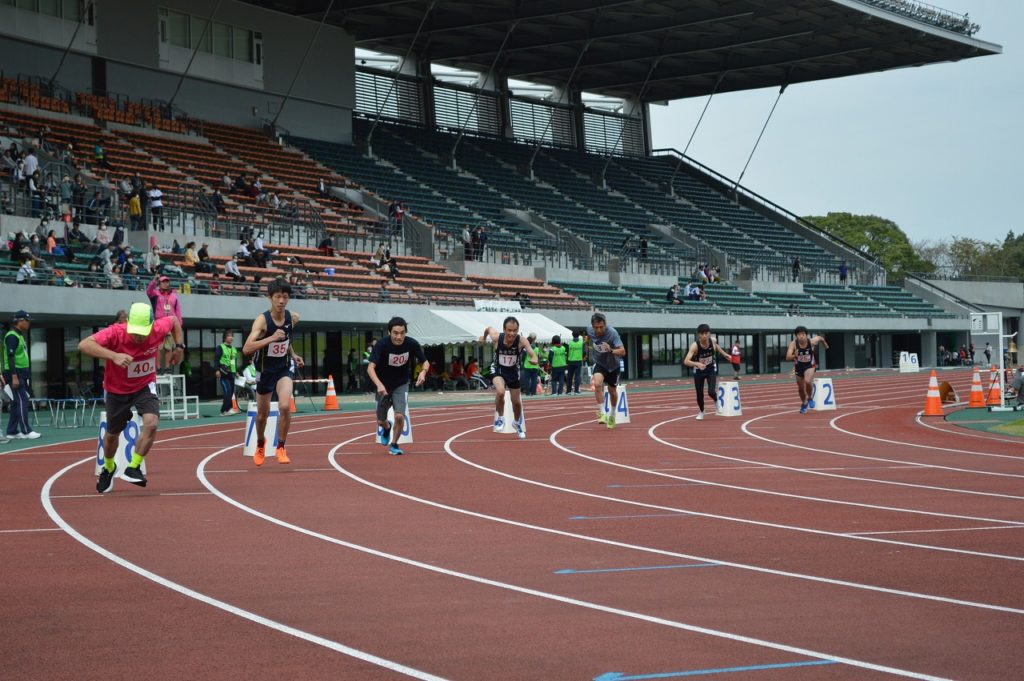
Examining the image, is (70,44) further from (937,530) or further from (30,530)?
(937,530)

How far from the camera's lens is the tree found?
385 feet

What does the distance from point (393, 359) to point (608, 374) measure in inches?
253

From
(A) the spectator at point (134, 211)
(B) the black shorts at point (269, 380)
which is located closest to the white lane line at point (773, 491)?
(B) the black shorts at point (269, 380)

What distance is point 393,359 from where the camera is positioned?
1638 cm

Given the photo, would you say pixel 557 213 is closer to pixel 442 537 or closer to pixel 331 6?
pixel 331 6

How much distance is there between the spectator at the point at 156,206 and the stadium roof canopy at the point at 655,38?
17.5 metres

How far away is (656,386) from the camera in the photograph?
47.0m

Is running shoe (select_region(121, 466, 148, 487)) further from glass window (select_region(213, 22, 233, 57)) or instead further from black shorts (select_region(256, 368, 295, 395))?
glass window (select_region(213, 22, 233, 57))

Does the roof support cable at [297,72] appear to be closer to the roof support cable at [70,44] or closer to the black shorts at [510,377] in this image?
the roof support cable at [70,44]

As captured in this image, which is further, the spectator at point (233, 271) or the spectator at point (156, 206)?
the spectator at point (156, 206)

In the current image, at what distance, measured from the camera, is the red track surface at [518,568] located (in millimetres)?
5750

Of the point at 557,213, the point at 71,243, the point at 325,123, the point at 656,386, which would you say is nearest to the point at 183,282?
the point at 71,243

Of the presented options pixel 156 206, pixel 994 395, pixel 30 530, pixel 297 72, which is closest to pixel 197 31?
pixel 297 72

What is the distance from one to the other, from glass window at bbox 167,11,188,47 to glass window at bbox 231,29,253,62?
2624mm
